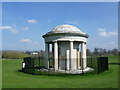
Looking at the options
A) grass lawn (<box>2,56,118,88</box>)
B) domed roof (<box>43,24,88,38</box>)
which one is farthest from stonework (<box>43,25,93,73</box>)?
grass lawn (<box>2,56,118,88</box>)

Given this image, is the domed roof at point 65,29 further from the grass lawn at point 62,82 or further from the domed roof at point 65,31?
the grass lawn at point 62,82

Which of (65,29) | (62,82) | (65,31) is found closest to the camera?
(62,82)

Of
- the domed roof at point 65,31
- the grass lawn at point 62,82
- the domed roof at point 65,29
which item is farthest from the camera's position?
the domed roof at point 65,29

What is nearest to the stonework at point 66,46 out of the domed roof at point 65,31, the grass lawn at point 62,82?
the domed roof at point 65,31

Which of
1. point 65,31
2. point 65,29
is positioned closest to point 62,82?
point 65,31

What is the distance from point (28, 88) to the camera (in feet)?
37.0

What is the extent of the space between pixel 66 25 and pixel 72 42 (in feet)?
9.53

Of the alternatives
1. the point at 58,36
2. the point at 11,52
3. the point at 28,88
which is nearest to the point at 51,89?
the point at 28,88

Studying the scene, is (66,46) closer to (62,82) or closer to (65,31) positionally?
(65,31)

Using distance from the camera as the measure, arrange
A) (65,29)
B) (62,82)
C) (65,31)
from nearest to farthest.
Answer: (62,82)
(65,31)
(65,29)

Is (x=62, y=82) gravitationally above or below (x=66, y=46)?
below

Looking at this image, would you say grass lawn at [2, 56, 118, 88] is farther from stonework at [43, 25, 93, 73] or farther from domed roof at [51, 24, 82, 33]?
domed roof at [51, 24, 82, 33]

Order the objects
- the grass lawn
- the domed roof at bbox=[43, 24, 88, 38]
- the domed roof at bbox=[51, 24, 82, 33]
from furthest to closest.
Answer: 1. the domed roof at bbox=[51, 24, 82, 33]
2. the domed roof at bbox=[43, 24, 88, 38]
3. the grass lawn

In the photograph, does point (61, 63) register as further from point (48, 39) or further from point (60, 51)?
point (48, 39)
